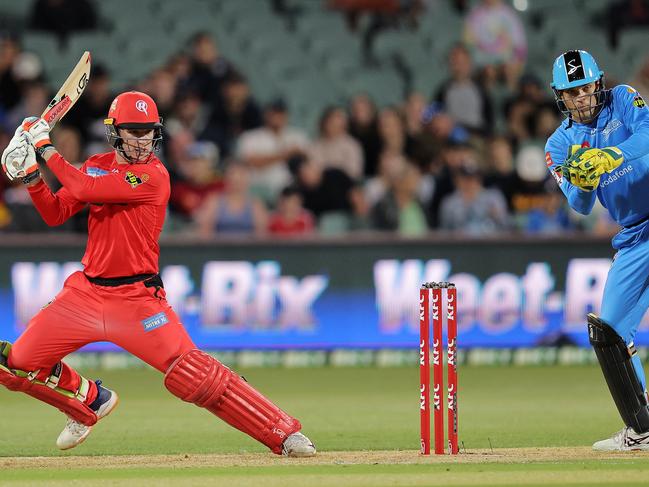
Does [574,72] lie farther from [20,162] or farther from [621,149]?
[20,162]

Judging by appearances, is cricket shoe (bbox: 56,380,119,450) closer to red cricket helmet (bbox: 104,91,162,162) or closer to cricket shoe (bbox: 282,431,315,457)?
cricket shoe (bbox: 282,431,315,457)

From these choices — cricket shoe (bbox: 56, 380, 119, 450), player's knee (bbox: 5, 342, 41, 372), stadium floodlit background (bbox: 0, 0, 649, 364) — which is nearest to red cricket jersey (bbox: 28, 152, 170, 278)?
player's knee (bbox: 5, 342, 41, 372)

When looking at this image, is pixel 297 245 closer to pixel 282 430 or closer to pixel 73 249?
pixel 73 249

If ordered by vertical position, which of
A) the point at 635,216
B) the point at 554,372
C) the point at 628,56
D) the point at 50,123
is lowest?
the point at 554,372

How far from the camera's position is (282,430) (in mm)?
7691

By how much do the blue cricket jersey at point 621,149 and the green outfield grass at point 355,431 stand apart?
1.55m

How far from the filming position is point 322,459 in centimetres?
768

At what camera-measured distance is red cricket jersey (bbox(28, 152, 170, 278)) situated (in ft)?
24.6

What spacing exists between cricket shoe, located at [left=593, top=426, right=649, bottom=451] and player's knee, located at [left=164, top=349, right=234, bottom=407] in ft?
7.98

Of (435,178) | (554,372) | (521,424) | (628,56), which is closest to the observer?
(521,424)

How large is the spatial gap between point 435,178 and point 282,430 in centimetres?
755

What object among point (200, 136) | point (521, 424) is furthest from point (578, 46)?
point (521, 424)

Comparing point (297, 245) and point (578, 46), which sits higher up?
point (578, 46)

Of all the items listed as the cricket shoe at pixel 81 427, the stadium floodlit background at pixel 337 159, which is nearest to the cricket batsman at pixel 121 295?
the cricket shoe at pixel 81 427
